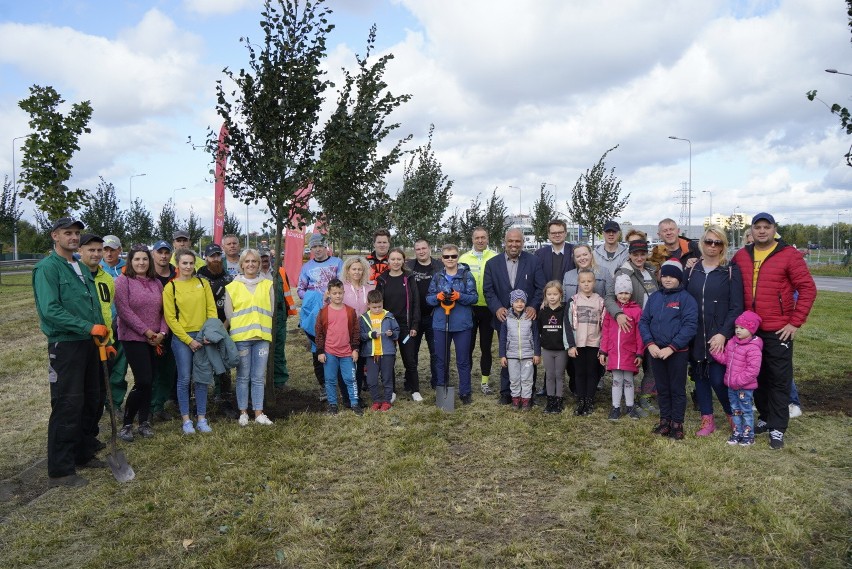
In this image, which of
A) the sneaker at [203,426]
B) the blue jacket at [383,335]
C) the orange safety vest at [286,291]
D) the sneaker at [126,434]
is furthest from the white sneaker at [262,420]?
the orange safety vest at [286,291]

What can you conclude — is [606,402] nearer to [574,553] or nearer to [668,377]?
[668,377]

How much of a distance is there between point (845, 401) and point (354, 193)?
6929mm

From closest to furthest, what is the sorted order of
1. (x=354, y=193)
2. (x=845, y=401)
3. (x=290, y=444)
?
(x=290, y=444), (x=845, y=401), (x=354, y=193)

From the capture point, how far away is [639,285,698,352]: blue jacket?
18.9 ft

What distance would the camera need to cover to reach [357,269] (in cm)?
736

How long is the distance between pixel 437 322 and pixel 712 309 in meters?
3.29

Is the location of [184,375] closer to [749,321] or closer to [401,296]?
[401,296]

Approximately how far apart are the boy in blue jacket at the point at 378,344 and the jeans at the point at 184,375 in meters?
2.00

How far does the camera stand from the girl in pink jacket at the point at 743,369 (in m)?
5.46

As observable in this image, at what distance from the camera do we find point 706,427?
5.90 metres

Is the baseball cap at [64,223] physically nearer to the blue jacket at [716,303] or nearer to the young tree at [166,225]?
the blue jacket at [716,303]

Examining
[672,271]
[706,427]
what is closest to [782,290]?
[672,271]

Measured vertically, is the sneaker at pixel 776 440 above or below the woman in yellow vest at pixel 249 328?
below

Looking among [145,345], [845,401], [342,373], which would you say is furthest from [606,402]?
[145,345]
